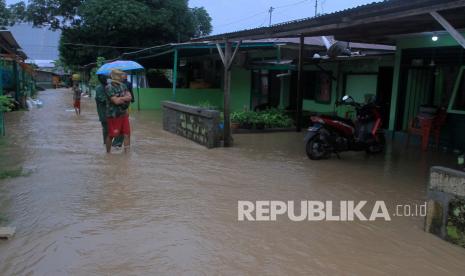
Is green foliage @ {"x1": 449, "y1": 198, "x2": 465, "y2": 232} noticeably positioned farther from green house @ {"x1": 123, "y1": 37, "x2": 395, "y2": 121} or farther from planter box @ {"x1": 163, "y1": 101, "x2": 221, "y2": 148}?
green house @ {"x1": 123, "y1": 37, "x2": 395, "y2": 121}

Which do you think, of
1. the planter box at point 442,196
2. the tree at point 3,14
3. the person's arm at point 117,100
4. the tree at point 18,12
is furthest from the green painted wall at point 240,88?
the tree at point 3,14

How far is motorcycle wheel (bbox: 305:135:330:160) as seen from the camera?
879 centimetres

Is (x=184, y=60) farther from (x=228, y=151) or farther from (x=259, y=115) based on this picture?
(x=228, y=151)

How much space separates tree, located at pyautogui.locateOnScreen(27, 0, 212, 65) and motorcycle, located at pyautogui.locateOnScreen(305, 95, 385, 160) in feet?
65.1

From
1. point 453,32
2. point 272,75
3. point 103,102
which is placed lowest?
point 103,102

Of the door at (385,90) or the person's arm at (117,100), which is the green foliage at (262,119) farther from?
the person's arm at (117,100)

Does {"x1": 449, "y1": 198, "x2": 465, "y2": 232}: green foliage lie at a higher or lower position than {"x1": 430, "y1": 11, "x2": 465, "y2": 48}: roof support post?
lower

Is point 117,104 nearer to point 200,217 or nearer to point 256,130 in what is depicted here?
point 200,217

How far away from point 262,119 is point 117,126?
5.46 m

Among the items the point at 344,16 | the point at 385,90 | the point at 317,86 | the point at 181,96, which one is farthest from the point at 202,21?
the point at 344,16

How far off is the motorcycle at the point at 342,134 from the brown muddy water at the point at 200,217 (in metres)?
0.26

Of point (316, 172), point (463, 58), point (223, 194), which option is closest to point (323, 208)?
point (223, 194)

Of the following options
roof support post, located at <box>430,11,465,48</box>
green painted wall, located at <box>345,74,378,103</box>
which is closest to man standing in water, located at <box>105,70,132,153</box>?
roof support post, located at <box>430,11,465,48</box>

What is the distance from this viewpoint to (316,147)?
880cm
